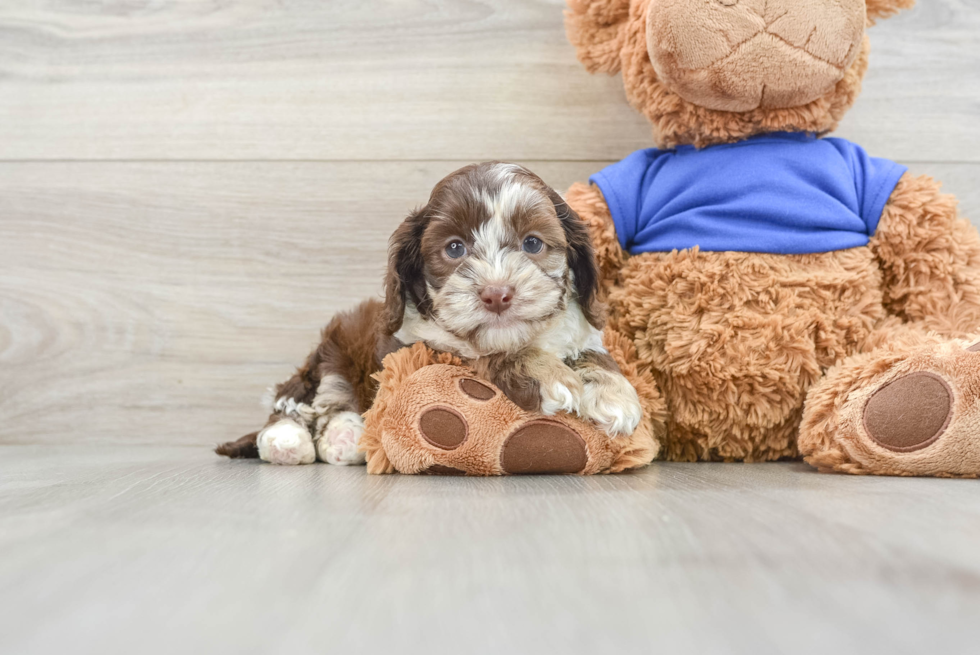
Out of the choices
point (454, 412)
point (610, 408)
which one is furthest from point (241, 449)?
point (610, 408)

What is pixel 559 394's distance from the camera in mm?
1264

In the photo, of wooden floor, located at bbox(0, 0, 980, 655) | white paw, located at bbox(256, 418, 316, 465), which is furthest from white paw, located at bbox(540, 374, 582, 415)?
wooden floor, located at bbox(0, 0, 980, 655)

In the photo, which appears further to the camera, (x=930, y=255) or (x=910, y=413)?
(x=930, y=255)

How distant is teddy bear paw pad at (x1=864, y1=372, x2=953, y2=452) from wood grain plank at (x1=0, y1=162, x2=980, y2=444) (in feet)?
3.93

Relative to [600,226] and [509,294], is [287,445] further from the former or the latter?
[600,226]

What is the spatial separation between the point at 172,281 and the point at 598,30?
4.12 feet

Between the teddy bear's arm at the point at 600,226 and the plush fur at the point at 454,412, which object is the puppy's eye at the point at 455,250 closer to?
the plush fur at the point at 454,412

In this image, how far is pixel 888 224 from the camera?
4.97 ft

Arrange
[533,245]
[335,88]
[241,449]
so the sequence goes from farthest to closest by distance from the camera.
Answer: [335,88], [241,449], [533,245]

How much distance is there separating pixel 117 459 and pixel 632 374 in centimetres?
114

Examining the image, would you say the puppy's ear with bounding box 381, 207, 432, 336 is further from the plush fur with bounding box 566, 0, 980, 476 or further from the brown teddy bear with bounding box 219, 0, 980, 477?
the plush fur with bounding box 566, 0, 980, 476

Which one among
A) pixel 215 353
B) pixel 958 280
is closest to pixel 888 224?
pixel 958 280

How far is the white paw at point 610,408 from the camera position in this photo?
1290 millimetres

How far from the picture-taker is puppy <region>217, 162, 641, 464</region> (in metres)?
1.26
